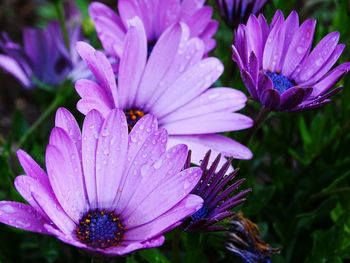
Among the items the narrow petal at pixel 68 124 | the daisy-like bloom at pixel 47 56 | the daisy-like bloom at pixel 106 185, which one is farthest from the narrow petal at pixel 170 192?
the daisy-like bloom at pixel 47 56

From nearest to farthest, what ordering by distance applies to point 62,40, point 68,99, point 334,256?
point 334,256 → point 68,99 → point 62,40

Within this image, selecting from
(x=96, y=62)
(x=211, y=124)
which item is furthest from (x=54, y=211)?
(x=211, y=124)

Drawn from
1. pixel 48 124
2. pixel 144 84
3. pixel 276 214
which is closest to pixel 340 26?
pixel 276 214

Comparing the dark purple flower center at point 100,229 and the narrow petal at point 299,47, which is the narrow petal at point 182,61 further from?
the dark purple flower center at point 100,229

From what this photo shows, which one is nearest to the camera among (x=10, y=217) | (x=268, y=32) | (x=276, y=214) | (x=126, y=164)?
(x=10, y=217)

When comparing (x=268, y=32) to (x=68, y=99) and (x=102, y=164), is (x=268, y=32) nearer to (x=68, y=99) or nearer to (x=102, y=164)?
(x=102, y=164)

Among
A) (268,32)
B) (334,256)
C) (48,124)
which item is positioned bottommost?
(48,124)

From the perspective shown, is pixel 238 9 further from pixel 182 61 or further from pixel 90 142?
pixel 90 142

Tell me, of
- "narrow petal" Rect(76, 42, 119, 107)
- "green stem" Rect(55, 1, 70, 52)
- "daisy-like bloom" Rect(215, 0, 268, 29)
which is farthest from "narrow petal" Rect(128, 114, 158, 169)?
"green stem" Rect(55, 1, 70, 52)
